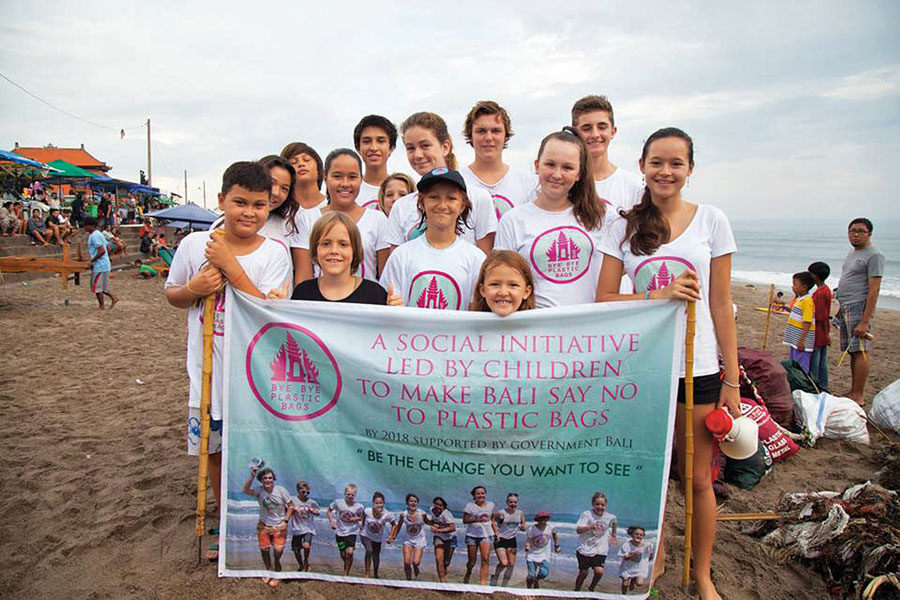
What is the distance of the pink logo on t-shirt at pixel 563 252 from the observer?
124 inches

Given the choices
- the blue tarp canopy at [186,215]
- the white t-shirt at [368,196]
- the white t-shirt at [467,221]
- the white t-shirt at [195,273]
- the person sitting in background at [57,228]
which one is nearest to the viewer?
the white t-shirt at [195,273]

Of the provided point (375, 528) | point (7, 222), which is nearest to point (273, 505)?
point (375, 528)

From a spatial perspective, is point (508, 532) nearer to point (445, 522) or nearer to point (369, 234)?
point (445, 522)

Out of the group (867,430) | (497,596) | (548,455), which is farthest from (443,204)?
(867,430)

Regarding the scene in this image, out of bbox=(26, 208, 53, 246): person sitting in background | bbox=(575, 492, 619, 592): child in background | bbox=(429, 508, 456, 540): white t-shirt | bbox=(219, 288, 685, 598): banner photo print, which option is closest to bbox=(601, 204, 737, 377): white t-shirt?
bbox=(219, 288, 685, 598): banner photo print

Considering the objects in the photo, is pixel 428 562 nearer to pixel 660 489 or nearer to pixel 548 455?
pixel 548 455

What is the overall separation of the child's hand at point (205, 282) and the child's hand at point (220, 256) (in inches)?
1.7

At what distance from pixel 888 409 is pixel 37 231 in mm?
22150

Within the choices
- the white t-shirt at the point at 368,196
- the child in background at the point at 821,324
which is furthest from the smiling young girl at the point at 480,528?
the child in background at the point at 821,324

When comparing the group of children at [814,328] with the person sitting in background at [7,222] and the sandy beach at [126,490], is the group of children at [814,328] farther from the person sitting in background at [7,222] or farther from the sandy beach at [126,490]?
the person sitting in background at [7,222]

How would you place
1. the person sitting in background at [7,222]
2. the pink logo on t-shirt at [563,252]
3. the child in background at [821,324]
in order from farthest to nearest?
the person sitting in background at [7,222]
the child in background at [821,324]
the pink logo on t-shirt at [563,252]

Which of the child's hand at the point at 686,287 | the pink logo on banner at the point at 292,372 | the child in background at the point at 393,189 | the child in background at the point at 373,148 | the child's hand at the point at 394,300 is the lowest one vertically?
the pink logo on banner at the point at 292,372

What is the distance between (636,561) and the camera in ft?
9.36

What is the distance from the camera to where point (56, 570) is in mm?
3131
